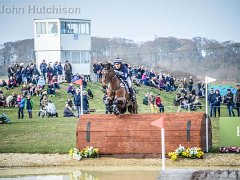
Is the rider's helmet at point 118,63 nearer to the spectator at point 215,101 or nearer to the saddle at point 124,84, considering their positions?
the saddle at point 124,84

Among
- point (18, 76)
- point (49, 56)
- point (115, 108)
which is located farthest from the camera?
point (49, 56)

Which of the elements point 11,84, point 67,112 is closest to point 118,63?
point 67,112

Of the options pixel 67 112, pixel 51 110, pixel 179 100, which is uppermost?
pixel 179 100

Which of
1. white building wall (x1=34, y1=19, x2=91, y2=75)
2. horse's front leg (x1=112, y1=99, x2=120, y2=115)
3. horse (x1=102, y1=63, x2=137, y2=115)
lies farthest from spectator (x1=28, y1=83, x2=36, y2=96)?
horse's front leg (x1=112, y1=99, x2=120, y2=115)

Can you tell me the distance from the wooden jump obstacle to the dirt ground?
36 centimetres

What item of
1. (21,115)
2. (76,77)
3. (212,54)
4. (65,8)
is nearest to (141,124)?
(21,115)

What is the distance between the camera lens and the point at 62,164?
1648cm

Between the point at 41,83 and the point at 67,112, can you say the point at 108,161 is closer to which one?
the point at 67,112

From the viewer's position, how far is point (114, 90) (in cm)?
1733

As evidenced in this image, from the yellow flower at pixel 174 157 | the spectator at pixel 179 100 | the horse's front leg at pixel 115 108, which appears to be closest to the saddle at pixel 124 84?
the horse's front leg at pixel 115 108

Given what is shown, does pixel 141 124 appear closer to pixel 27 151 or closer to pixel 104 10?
pixel 27 151

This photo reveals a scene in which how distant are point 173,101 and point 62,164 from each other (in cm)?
1813

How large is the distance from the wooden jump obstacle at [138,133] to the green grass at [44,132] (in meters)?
1.28

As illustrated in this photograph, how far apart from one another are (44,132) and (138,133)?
765 cm
